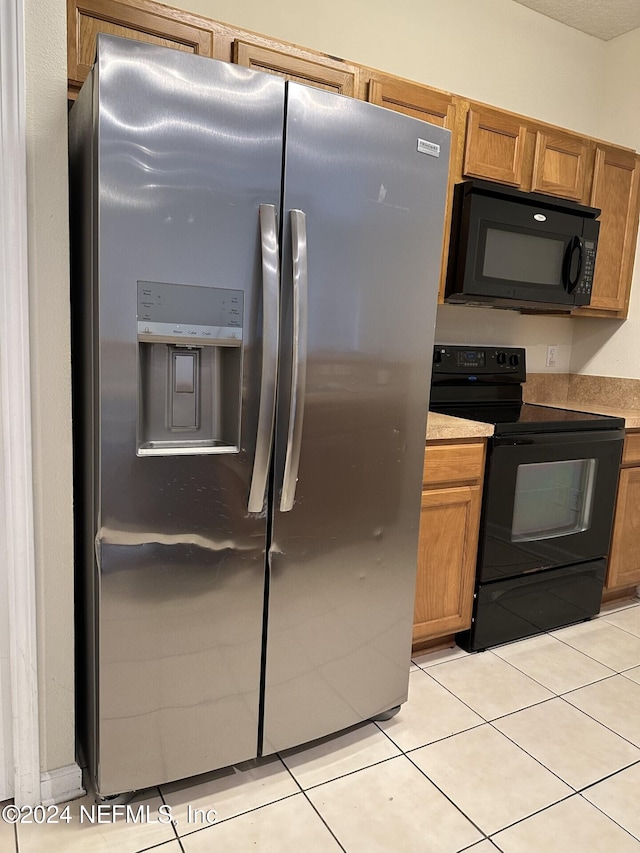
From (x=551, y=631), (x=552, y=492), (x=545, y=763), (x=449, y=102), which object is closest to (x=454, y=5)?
(x=449, y=102)

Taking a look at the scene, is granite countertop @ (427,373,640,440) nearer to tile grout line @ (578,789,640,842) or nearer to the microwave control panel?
the microwave control panel

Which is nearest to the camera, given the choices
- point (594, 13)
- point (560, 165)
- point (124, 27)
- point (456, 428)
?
point (124, 27)

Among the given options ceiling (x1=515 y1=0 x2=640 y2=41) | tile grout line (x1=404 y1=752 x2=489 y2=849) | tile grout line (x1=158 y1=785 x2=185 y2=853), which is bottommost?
tile grout line (x1=404 y1=752 x2=489 y2=849)

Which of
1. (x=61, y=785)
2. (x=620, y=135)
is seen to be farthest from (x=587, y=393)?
(x=61, y=785)

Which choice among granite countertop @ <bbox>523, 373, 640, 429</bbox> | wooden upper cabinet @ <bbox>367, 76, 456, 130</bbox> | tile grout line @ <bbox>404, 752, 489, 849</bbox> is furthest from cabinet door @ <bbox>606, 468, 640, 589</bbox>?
wooden upper cabinet @ <bbox>367, 76, 456, 130</bbox>

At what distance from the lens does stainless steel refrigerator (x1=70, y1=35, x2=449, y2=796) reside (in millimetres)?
1354

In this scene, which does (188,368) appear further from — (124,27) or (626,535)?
(626,535)

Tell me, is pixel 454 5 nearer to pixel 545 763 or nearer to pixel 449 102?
pixel 449 102

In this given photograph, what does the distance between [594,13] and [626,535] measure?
2.49 meters

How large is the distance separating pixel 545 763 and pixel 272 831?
2.81 feet

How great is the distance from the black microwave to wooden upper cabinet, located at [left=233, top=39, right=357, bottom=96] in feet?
2.02

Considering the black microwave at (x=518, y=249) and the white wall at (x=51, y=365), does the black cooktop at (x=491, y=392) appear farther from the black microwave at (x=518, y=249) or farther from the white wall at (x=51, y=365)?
the white wall at (x=51, y=365)

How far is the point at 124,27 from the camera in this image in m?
1.77

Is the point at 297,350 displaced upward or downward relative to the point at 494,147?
downward
